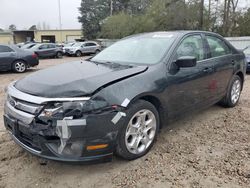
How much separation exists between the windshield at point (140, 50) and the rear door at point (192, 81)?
0.22 meters

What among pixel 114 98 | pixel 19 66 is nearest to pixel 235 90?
pixel 114 98

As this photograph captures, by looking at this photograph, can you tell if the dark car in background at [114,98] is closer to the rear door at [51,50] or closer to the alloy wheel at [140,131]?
the alloy wheel at [140,131]

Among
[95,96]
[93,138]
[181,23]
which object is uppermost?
[181,23]

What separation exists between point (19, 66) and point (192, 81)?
9.35m

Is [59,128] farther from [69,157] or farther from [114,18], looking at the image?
[114,18]

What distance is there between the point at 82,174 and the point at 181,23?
910 inches

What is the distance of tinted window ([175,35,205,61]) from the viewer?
145 inches

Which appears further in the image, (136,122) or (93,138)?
(136,122)

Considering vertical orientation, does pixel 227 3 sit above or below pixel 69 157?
above

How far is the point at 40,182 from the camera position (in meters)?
2.70

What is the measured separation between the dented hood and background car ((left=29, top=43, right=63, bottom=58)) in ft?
59.5

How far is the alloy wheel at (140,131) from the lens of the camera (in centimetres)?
298

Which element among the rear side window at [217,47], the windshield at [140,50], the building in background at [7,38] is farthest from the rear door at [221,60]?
the building in background at [7,38]

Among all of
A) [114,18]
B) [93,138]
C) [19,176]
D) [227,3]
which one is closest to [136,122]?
[93,138]
